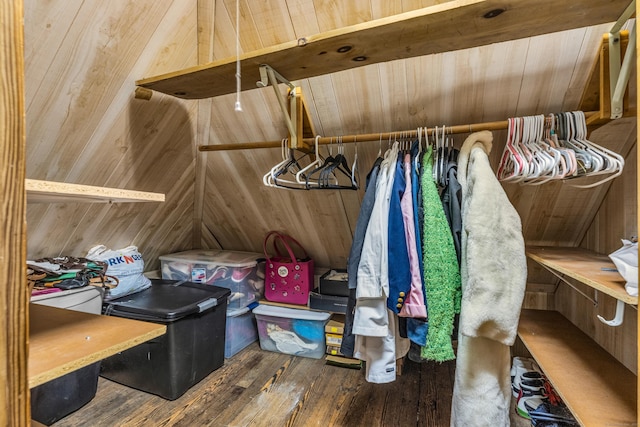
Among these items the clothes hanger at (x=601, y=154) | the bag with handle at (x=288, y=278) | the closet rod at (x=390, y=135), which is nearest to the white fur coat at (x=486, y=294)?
the closet rod at (x=390, y=135)

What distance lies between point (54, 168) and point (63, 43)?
1.98ft

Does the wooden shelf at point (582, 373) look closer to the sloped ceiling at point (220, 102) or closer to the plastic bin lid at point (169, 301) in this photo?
the sloped ceiling at point (220, 102)

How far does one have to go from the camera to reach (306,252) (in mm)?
2648

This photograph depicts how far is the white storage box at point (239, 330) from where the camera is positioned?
7.41ft

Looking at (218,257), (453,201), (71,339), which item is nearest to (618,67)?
(453,201)

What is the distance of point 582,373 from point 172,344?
1.90m

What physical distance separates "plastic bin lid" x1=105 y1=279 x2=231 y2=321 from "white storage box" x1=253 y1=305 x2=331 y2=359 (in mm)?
414

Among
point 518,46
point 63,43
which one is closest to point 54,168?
point 63,43

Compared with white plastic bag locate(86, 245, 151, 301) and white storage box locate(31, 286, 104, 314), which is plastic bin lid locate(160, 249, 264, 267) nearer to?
white plastic bag locate(86, 245, 151, 301)

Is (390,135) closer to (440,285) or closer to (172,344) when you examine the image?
(440,285)

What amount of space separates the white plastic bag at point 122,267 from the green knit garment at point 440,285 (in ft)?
5.82

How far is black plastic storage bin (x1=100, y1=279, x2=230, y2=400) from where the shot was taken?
1756mm

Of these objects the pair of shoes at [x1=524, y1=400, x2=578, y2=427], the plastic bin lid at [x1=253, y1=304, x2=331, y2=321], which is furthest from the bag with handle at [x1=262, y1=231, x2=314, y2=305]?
the pair of shoes at [x1=524, y1=400, x2=578, y2=427]

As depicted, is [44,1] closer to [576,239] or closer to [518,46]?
[518,46]
